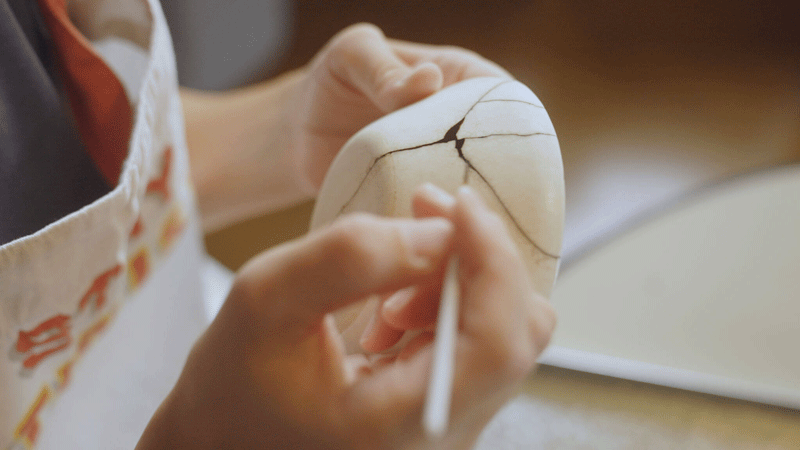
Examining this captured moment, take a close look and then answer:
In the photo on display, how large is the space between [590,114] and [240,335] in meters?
1.33

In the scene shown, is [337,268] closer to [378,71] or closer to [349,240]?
[349,240]

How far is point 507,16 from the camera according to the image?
1.86 metres

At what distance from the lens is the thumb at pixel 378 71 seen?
0.42 meters

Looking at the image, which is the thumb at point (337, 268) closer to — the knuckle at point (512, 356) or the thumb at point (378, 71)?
the knuckle at point (512, 356)

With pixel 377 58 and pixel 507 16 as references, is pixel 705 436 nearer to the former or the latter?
pixel 377 58

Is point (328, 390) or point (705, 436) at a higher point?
point (328, 390)

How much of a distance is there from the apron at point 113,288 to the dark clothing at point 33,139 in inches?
2.0

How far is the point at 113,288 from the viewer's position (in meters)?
0.49

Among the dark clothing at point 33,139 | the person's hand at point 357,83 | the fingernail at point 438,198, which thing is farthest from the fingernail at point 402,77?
the dark clothing at point 33,139

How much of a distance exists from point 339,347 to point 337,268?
57 millimetres

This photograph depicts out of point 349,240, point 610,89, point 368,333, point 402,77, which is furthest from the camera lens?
point 610,89

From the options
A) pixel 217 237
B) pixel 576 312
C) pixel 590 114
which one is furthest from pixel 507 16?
pixel 576 312

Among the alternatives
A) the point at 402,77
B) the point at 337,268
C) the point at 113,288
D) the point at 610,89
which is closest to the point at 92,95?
the point at 113,288

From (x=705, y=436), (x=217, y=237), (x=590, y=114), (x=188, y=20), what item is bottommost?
(x=217, y=237)
